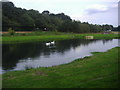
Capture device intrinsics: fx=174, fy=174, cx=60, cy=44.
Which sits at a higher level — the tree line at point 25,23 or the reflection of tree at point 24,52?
the tree line at point 25,23

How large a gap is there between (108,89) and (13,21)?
Answer: 93.6 m

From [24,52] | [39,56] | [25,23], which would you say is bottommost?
[39,56]

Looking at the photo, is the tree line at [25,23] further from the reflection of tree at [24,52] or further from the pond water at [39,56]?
the pond water at [39,56]

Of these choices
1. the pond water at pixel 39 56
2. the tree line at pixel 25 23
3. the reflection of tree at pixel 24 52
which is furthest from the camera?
the tree line at pixel 25 23

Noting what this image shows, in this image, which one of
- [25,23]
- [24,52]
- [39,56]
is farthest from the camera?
[25,23]

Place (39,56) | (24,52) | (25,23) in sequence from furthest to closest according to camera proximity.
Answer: (25,23), (24,52), (39,56)

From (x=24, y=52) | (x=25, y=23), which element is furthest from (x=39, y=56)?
(x=25, y=23)

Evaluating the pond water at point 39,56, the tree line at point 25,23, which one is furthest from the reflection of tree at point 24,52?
the tree line at point 25,23

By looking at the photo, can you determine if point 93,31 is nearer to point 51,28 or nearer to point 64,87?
point 51,28

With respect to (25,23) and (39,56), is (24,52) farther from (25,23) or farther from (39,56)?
(25,23)

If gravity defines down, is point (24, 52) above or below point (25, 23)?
below

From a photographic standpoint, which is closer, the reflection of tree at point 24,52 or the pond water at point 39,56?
the pond water at point 39,56

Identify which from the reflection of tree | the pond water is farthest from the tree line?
the pond water

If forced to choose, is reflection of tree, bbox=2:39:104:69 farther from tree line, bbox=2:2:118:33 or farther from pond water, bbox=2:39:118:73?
tree line, bbox=2:2:118:33
